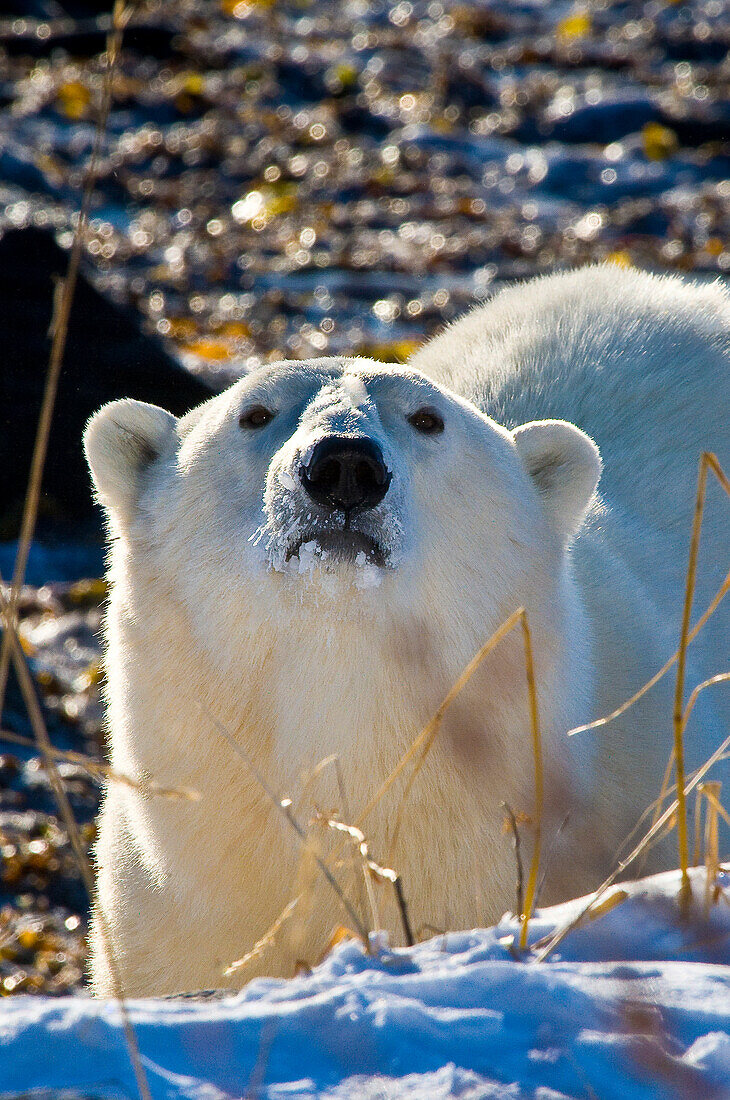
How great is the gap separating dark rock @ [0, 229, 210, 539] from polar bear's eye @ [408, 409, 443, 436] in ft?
10.7

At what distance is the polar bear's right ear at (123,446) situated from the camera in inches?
106

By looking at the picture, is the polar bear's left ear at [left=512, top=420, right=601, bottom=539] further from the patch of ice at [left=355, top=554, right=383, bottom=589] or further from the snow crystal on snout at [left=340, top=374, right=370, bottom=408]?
the patch of ice at [left=355, top=554, right=383, bottom=589]

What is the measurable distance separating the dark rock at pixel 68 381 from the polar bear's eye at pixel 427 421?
10.7ft

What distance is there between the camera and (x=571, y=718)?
250 centimetres

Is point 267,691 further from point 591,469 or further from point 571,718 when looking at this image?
point 591,469

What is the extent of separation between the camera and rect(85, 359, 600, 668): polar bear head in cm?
211

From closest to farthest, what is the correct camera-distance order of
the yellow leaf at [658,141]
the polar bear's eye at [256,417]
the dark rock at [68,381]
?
the polar bear's eye at [256,417] < the dark rock at [68,381] < the yellow leaf at [658,141]

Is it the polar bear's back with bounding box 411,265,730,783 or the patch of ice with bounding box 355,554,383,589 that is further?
the polar bear's back with bounding box 411,265,730,783

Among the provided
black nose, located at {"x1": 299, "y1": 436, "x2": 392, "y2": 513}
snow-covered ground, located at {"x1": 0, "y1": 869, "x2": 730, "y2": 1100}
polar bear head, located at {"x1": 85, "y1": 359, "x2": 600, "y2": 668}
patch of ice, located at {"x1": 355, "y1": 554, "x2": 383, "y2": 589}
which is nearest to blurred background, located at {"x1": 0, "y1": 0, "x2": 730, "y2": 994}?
polar bear head, located at {"x1": 85, "y1": 359, "x2": 600, "y2": 668}

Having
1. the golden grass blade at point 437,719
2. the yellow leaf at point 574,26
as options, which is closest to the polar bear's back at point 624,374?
the golden grass blade at point 437,719

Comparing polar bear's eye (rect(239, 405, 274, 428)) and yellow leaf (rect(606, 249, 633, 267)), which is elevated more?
yellow leaf (rect(606, 249, 633, 267))

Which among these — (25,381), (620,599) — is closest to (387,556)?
(620,599)

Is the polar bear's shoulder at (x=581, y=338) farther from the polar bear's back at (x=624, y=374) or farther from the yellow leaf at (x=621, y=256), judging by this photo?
the yellow leaf at (x=621, y=256)

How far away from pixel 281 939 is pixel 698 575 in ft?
4.99
